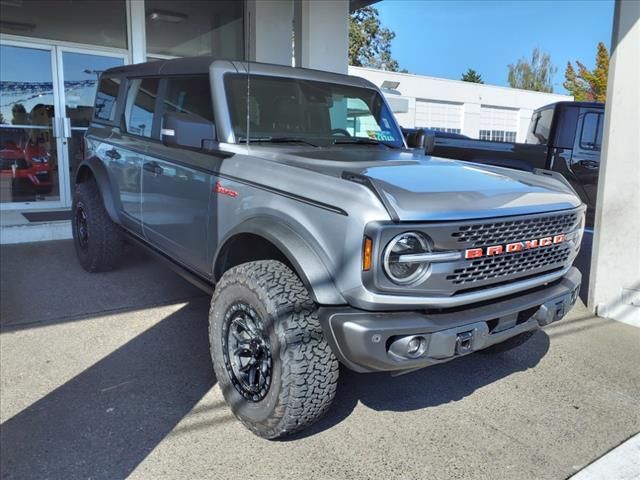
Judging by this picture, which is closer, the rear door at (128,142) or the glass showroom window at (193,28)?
the rear door at (128,142)

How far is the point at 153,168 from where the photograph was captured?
3.96 m

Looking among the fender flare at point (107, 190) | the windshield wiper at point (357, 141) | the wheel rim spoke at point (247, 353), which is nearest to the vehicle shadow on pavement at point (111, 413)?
the wheel rim spoke at point (247, 353)

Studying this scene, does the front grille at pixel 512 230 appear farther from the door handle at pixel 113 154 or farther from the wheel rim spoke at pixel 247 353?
the door handle at pixel 113 154

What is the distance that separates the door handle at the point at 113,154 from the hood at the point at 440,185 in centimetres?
215

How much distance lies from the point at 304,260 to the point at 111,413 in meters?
1.46

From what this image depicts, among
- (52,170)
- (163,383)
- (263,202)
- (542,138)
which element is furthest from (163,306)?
(542,138)

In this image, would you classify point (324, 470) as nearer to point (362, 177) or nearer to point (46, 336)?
point (362, 177)

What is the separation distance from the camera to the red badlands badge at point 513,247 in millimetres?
2467

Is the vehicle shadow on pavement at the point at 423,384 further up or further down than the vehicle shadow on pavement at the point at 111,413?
further down

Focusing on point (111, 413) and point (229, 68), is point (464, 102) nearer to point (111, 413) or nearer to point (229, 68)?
point (229, 68)

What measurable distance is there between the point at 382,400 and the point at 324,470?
0.80m

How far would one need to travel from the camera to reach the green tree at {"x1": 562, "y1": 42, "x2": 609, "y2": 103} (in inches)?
1572

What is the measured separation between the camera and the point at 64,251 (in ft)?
21.6

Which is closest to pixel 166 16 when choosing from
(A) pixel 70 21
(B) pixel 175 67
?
(A) pixel 70 21
